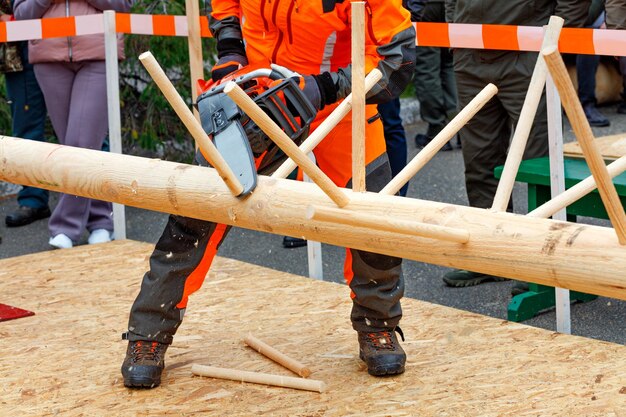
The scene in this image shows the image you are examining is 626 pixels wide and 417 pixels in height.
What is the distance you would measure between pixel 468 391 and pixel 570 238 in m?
1.72

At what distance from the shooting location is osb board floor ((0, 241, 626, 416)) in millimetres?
3736

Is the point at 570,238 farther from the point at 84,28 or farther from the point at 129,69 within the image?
the point at 129,69

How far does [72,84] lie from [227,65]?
2716 mm

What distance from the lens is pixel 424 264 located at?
6.33m

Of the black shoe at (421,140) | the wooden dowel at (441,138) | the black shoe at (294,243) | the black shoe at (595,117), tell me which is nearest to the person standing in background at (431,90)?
the black shoe at (421,140)

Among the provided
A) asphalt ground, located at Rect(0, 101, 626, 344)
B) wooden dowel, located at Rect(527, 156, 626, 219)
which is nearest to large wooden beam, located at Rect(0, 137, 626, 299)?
wooden dowel, located at Rect(527, 156, 626, 219)

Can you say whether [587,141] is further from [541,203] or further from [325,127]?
Answer: [541,203]

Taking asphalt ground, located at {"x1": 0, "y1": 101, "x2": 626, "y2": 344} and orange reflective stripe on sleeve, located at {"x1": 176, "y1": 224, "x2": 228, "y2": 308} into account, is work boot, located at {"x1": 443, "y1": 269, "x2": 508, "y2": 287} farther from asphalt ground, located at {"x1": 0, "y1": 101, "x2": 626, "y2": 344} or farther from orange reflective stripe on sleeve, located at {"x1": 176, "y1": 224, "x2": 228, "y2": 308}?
orange reflective stripe on sleeve, located at {"x1": 176, "y1": 224, "x2": 228, "y2": 308}

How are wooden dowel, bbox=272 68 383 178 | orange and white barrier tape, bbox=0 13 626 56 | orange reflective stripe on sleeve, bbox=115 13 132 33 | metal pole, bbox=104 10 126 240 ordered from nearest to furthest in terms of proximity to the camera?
1. wooden dowel, bbox=272 68 383 178
2. orange and white barrier tape, bbox=0 13 626 56
3. metal pole, bbox=104 10 126 240
4. orange reflective stripe on sleeve, bbox=115 13 132 33

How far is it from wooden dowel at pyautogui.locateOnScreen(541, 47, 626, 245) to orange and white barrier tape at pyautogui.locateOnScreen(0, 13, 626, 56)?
9.08 feet

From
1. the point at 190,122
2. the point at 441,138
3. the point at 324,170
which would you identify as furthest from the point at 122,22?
the point at 441,138

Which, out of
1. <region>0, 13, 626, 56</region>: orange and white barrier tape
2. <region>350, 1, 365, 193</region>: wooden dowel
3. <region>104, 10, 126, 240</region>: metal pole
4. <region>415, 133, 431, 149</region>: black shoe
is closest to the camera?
<region>350, 1, 365, 193</region>: wooden dowel

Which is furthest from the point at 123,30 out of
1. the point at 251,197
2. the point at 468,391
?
the point at 251,197

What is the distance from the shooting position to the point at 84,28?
6184 millimetres
